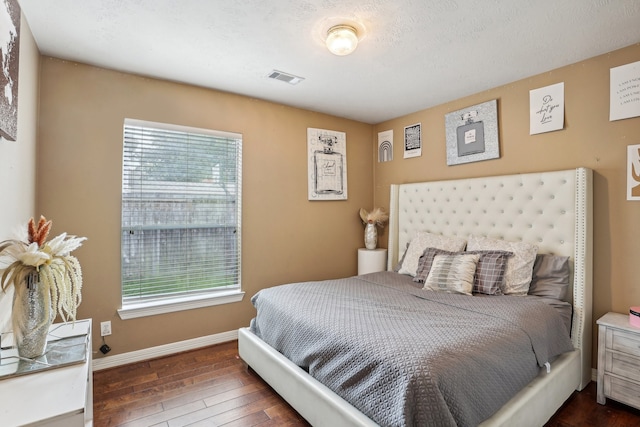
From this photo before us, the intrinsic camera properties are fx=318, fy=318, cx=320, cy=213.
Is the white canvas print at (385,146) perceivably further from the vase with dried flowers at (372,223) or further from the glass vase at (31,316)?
the glass vase at (31,316)

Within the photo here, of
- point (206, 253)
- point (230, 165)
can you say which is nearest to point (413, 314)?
point (206, 253)

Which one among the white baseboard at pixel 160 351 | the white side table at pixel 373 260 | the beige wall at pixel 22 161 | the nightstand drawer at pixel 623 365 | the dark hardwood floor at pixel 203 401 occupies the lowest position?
the dark hardwood floor at pixel 203 401

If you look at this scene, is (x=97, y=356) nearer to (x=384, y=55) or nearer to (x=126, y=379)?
(x=126, y=379)

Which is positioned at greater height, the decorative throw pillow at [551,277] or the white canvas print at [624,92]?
the white canvas print at [624,92]

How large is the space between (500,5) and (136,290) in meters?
3.35

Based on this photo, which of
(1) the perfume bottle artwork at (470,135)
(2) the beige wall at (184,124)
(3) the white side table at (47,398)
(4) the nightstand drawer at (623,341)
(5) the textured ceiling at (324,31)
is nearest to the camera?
(3) the white side table at (47,398)

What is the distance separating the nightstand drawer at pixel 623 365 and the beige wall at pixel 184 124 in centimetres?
253

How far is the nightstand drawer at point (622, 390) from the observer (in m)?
1.99

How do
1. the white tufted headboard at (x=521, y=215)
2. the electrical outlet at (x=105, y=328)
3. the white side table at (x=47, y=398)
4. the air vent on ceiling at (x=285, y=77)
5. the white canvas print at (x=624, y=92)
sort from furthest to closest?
the air vent on ceiling at (x=285, y=77)
the electrical outlet at (x=105, y=328)
the white tufted headboard at (x=521, y=215)
the white canvas print at (x=624, y=92)
the white side table at (x=47, y=398)

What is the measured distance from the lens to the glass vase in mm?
1358

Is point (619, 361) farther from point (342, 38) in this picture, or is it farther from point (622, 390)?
Result: point (342, 38)

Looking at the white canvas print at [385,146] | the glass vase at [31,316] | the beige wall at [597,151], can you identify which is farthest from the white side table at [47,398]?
the white canvas print at [385,146]

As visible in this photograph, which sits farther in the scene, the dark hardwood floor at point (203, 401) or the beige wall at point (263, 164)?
the beige wall at point (263, 164)

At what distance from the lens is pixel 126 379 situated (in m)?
2.43
